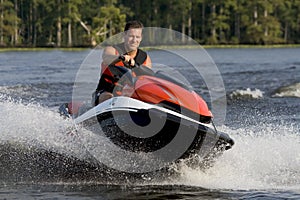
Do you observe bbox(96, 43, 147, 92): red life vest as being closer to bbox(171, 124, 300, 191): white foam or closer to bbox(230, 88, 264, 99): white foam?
bbox(171, 124, 300, 191): white foam

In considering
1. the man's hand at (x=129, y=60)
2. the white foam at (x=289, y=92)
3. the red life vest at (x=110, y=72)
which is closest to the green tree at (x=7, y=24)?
the white foam at (x=289, y=92)

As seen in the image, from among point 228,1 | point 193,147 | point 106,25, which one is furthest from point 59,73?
point 228,1

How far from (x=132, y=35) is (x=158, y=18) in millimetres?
70662

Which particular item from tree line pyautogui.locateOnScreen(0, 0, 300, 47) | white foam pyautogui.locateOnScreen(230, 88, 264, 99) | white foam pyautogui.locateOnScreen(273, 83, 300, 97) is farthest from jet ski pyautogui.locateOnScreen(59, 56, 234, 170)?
tree line pyautogui.locateOnScreen(0, 0, 300, 47)

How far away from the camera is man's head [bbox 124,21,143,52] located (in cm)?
765

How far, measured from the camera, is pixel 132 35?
25.2 feet

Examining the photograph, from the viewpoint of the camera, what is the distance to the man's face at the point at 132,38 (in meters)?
7.65

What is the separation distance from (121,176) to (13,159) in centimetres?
152

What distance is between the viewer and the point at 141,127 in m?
7.00

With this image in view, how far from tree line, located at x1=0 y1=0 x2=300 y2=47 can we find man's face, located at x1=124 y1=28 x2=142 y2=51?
60483 millimetres

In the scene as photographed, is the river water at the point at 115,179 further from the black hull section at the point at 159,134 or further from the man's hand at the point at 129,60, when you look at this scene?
the man's hand at the point at 129,60

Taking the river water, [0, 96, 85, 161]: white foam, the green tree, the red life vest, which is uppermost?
the red life vest

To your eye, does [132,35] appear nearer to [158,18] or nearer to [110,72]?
[110,72]

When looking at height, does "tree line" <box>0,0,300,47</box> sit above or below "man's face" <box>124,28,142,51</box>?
below
